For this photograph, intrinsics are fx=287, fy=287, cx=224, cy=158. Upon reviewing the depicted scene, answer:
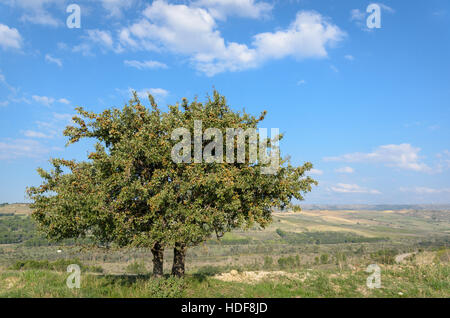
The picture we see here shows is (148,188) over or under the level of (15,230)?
over

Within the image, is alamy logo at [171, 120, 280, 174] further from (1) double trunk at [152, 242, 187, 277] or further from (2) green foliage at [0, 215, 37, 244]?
(2) green foliage at [0, 215, 37, 244]

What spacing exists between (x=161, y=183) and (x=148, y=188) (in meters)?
1.21

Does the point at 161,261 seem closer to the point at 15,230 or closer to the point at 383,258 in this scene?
the point at 383,258

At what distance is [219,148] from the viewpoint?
17.1 m

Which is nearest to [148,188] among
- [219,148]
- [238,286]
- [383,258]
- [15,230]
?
[219,148]

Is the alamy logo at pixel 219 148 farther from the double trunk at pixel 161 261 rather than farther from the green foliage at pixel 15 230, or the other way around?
the green foliage at pixel 15 230

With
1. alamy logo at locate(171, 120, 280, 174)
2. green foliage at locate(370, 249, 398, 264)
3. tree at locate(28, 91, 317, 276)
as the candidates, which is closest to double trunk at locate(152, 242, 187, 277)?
tree at locate(28, 91, 317, 276)

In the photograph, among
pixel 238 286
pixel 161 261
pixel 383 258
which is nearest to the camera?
pixel 238 286

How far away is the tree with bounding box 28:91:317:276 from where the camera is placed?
48.9ft

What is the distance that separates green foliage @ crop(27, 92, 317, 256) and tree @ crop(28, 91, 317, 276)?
56mm

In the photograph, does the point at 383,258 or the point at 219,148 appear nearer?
the point at 219,148
